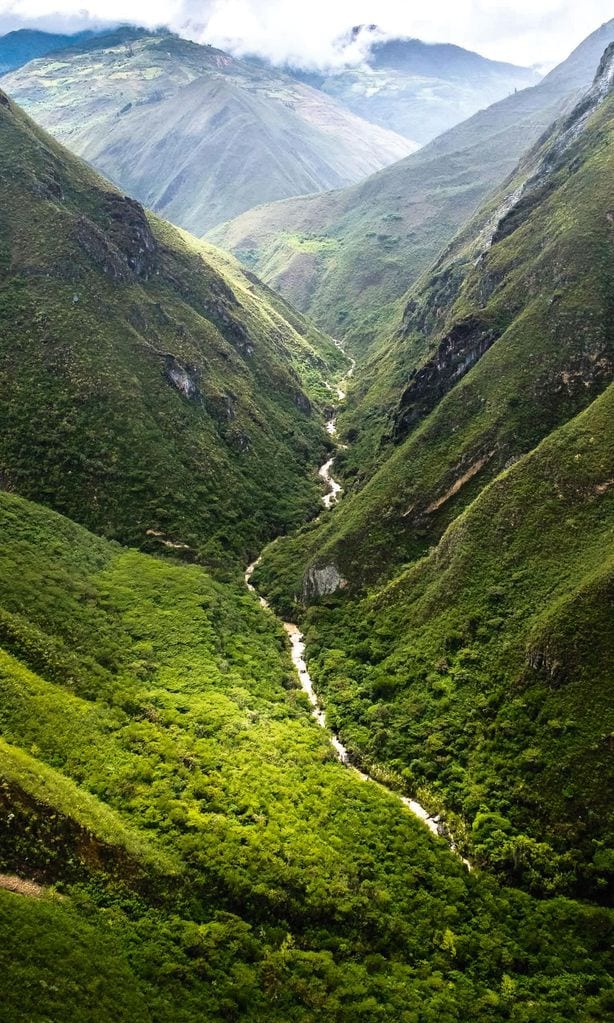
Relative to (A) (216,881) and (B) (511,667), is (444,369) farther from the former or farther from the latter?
(A) (216,881)

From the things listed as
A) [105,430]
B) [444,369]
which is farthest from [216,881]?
[444,369]

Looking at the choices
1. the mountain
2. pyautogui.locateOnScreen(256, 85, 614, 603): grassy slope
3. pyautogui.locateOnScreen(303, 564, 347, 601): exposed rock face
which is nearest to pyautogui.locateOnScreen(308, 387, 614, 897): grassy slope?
the mountain

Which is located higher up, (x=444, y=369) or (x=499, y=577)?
(x=444, y=369)

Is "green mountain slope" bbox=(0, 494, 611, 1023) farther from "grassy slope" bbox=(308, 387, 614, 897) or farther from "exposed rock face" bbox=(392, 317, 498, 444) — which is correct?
"exposed rock face" bbox=(392, 317, 498, 444)

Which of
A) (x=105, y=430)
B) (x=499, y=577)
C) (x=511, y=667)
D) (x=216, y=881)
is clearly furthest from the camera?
(x=105, y=430)

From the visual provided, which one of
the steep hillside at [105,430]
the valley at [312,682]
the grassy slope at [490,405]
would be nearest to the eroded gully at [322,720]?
the valley at [312,682]

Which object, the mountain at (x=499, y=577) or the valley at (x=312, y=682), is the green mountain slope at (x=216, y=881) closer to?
the valley at (x=312, y=682)

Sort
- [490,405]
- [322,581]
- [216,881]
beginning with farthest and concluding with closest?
1. [490,405]
2. [322,581]
3. [216,881]
